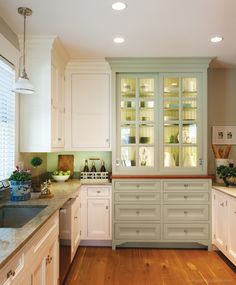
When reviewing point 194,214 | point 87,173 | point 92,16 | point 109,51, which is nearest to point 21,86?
point 92,16

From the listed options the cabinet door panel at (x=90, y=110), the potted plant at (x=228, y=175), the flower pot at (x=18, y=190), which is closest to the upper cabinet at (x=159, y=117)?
the cabinet door panel at (x=90, y=110)

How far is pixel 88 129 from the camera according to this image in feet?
12.5

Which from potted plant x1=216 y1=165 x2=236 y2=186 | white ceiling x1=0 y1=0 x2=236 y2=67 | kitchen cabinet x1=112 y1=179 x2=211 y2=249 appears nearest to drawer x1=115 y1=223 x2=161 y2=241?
kitchen cabinet x1=112 y1=179 x2=211 y2=249

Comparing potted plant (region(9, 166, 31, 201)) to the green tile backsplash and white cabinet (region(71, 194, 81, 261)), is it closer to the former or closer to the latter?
white cabinet (region(71, 194, 81, 261))

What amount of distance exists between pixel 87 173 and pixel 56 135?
80 cm

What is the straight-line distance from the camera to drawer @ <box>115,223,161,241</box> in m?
3.62

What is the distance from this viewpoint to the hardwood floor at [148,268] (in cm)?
283

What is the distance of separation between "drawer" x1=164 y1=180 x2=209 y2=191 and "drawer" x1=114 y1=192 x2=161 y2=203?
0.17 meters

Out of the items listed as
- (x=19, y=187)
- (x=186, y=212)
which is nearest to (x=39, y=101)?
(x=19, y=187)

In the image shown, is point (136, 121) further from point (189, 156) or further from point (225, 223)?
point (225, 223)

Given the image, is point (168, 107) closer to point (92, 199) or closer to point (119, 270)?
point (92, 199)

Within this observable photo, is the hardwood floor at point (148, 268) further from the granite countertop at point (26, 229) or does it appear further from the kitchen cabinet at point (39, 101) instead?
the kitchen cabinet at point (39, 101)

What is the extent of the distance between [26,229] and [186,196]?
2440 millimetres

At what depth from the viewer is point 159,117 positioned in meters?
3.72
